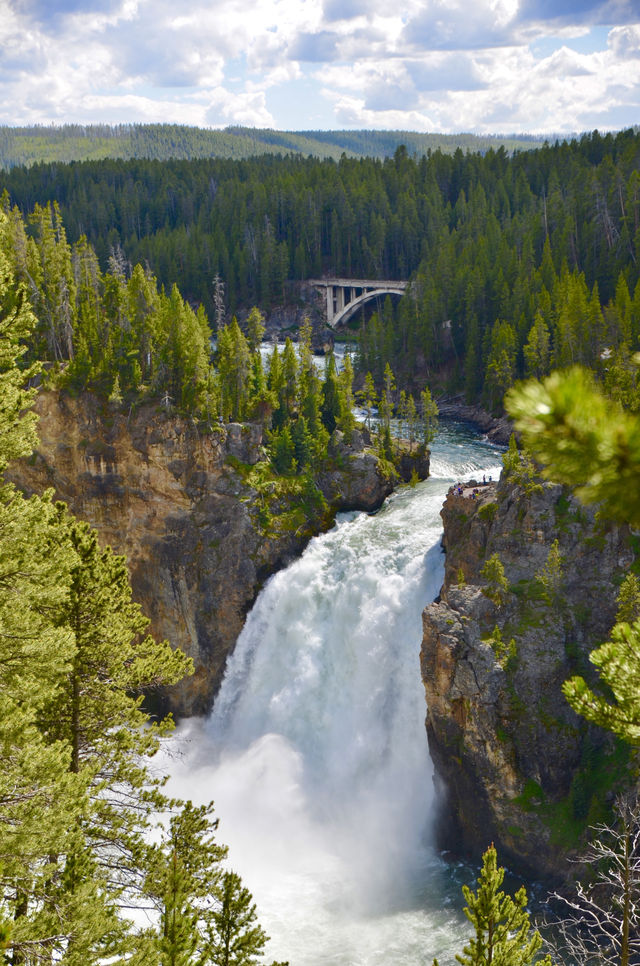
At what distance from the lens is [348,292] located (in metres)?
131

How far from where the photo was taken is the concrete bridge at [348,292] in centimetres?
11931

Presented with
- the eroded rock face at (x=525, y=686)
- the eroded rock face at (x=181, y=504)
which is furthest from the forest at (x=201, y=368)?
the eroded rock face at (x=525, y=686)

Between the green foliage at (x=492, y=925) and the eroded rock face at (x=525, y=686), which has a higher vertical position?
the green foliage at (x=492, y=925)

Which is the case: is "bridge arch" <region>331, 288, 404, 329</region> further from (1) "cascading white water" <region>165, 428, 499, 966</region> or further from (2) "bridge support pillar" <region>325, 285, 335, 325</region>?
(1) "cascading white water" <region>165, 428, 499, 966</region>

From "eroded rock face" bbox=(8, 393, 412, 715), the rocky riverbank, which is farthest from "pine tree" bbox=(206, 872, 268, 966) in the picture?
the rocky riverbank

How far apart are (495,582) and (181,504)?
945 inches

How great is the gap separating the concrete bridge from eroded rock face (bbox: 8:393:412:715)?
6551 centimetres

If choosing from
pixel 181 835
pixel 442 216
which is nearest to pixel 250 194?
pixel 442 216

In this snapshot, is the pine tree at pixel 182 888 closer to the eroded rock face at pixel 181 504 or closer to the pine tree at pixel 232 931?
the pine tree at pixel 232 931

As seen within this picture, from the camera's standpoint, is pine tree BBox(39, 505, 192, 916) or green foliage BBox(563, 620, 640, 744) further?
pine tree BBox(39, 505, 192, 916)

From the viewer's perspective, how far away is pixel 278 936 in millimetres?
34344

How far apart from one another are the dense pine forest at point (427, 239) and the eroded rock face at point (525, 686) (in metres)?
15.7

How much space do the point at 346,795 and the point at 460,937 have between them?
1128 cm

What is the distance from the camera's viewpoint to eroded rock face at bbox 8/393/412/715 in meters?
53.4
